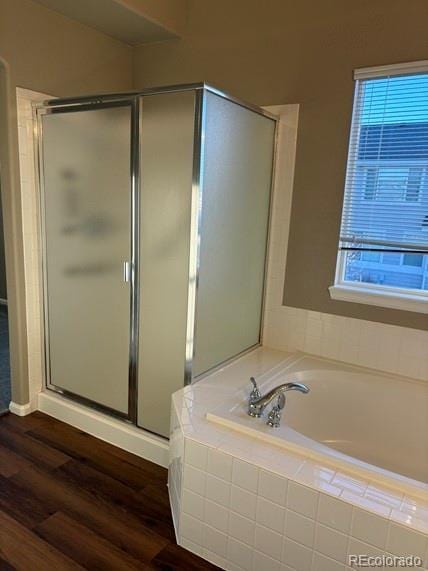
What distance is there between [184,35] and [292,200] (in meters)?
1.32

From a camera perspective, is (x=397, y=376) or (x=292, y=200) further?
(x=292, y=200)

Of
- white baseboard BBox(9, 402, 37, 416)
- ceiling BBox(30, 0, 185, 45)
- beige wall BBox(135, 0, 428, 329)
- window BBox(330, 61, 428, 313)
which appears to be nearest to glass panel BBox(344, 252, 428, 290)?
window BBox(330, 61, 428, 313)

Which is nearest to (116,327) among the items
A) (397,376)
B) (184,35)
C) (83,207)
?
(83,207)

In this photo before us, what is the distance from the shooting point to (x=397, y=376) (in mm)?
2391

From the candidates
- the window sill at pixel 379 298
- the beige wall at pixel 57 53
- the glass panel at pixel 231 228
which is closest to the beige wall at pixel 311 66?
the window sill at pixel 379 298

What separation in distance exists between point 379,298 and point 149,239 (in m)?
1.31

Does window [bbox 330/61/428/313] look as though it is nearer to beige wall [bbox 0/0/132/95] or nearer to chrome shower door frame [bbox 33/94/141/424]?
chrome shower door frame [bbox 33/94/141/424]

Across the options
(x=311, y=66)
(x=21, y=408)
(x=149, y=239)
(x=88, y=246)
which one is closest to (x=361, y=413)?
(x=149, y=239)

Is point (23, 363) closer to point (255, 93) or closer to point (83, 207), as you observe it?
point (83, 207)

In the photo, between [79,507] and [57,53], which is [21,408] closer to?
[79,507]

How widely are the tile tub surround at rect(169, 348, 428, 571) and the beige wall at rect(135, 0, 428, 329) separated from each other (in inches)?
44.5

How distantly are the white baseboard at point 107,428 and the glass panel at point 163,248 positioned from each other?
7 cm

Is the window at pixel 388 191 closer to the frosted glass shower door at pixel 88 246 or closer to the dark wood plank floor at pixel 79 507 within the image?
the frosted glass shower door at pixel 88 246

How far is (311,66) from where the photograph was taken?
2410 millimetres
